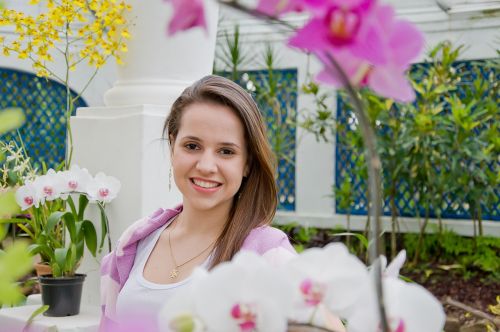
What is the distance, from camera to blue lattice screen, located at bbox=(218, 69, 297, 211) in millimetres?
6621

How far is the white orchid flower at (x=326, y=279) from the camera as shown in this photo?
494mm

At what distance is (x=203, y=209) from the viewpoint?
1.90 m

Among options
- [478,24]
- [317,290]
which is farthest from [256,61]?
[317,290]

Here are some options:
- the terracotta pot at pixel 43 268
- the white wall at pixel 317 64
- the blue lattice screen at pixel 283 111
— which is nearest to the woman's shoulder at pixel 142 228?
the terracotta pot at pixel 43 268

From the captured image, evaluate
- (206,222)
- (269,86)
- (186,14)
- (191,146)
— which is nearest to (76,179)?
(206,222)

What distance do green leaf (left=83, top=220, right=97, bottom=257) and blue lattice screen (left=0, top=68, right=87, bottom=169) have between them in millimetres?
4871

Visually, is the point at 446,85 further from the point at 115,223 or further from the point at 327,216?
the point at 115,223

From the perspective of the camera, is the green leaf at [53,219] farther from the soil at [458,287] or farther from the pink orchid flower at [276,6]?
the soil at [458,287]

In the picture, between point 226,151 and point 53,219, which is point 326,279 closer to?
point 226,151

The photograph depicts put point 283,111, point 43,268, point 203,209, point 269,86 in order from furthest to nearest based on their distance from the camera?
point 283,111 → point 269,86 → point 43,268 → point 203,209

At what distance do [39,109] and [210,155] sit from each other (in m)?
6.31

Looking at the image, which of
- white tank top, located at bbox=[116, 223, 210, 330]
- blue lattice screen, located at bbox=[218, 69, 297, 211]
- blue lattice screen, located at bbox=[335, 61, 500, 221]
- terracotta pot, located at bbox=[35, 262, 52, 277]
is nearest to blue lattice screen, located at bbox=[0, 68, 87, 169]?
blue lattice screen, located at bbox=[218, 69, 297, 211]

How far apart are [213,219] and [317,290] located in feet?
4.87

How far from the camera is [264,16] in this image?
0.45m
